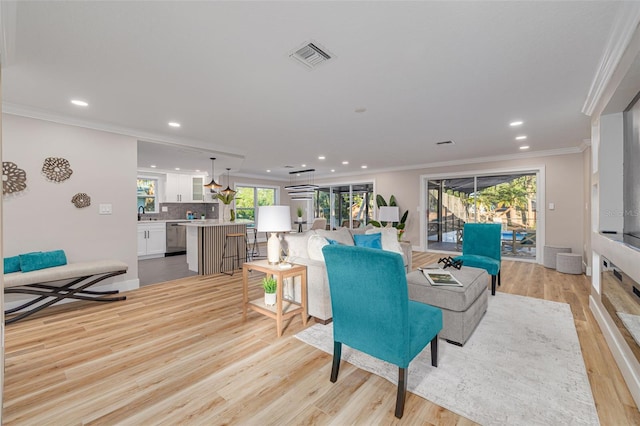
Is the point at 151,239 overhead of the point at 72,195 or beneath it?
beneath

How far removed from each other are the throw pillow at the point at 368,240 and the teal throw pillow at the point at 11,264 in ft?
13.4

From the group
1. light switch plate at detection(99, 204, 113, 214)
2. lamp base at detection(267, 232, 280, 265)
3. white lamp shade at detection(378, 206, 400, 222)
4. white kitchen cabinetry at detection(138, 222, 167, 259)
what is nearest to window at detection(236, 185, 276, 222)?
white kitchen cabinetry at detection(138, 222, 167, 259)

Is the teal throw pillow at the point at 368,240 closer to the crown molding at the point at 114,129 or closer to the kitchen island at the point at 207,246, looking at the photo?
the kitchen island at the point at 207,246

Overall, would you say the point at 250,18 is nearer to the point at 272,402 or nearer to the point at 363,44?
the point at 363,44

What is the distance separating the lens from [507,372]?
212cm

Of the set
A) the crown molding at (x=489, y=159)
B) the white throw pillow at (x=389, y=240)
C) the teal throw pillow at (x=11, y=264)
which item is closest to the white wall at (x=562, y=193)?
the crown molding at (x=489, y=159)

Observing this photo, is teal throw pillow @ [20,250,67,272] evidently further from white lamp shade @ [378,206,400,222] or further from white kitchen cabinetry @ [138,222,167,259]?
white lamp shade @ [378,206,400,222]

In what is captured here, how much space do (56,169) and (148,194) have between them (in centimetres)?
455

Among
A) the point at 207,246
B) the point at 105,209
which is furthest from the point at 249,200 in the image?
the point at 105,209

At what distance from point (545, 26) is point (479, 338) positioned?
8.37ft

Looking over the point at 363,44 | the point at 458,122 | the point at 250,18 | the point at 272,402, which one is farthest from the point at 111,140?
the point at 458,122

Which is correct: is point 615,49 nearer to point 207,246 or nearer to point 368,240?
point 368,240

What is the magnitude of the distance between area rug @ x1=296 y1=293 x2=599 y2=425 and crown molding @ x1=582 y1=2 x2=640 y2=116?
231 cm

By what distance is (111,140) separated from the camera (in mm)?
4086
